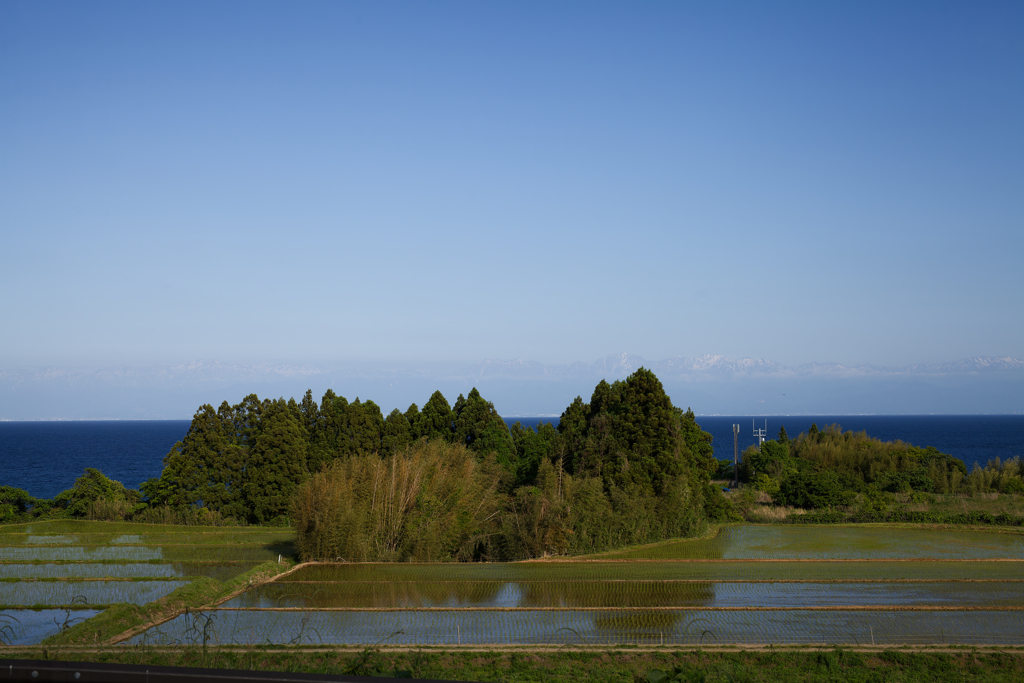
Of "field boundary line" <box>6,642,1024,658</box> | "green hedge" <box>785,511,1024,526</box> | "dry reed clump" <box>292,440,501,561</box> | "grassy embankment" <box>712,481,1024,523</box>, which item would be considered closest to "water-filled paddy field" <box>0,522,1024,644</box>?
"field boundary line" <box>6,642,1024,658</box>

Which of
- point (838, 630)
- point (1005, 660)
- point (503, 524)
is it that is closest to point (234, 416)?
point (503, 524)

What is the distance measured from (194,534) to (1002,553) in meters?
29.9

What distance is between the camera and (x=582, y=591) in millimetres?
18344

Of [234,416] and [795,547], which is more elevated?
[234,416]

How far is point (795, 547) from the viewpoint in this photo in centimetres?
2631

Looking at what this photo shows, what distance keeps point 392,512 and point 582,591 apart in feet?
26.0

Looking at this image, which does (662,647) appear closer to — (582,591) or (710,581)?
(582,591)

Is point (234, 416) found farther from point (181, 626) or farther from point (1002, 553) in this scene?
point (1002, 553)

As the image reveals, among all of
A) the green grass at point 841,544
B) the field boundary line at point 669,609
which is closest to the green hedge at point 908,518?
the green grass at point 841,544

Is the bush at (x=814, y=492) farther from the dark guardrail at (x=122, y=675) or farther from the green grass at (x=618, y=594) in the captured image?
the dark guardrail at (x=122, y=675)

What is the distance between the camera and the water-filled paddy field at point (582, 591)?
1379 cm

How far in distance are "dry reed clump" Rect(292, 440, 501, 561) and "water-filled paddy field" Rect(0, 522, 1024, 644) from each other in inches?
40.2

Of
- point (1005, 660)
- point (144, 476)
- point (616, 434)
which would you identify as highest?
point (616, 434)

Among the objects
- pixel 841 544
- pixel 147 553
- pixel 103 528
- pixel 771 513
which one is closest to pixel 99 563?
pixel 147 553
